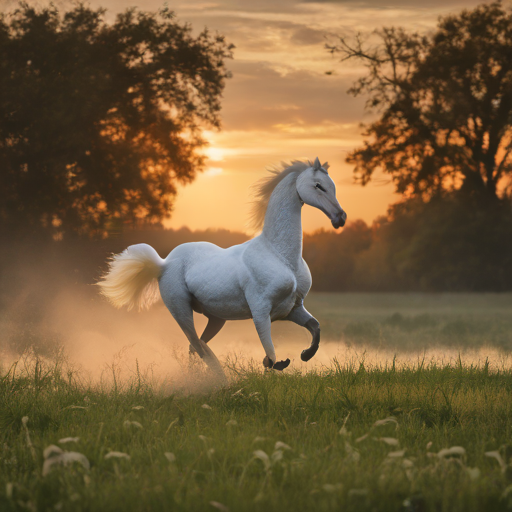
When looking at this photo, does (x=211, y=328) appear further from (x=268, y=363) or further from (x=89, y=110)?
(x=89, y=110)

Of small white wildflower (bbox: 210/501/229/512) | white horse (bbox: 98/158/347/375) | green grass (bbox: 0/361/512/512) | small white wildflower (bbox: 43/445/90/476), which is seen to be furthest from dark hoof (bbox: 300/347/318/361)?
small white wildflower (bbox: 210/501/229/512)

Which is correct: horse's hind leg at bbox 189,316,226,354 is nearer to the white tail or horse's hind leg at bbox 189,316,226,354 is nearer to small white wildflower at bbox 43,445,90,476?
the white tail

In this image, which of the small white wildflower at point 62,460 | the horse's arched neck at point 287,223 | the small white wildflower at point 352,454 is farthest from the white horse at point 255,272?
the small white wildflower at point 62,460

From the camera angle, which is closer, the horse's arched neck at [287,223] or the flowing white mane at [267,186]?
the horse's arched neck at [287,223]

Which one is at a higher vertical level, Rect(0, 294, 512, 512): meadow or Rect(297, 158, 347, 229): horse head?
Rect(297, 158, 347, 229): horse head

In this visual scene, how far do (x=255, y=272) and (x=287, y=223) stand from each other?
2.02ft

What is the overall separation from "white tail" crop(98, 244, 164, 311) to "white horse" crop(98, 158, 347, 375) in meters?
0.01

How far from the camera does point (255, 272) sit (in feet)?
19.1

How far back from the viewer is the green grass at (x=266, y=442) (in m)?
2.96

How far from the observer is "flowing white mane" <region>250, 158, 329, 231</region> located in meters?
6.00

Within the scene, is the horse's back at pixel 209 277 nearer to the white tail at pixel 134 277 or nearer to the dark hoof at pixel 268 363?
the white tail at pixel 134 277

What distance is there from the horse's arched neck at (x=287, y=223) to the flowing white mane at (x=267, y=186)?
144mm

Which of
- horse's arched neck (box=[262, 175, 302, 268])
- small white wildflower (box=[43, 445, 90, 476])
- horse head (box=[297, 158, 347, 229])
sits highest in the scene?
horse head (box=[297, 158, 347, 229])

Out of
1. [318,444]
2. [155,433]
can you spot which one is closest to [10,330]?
[155,433]
